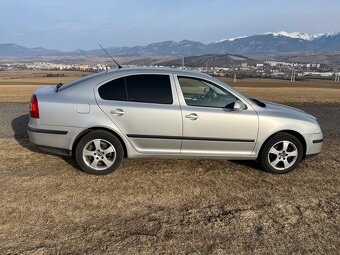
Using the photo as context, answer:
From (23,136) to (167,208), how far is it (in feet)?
16.2

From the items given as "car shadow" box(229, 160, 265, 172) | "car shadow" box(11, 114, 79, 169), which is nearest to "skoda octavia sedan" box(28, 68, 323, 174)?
"car shadow" box(229, 160, 265, 172)

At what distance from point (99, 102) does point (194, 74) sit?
1.54 metres

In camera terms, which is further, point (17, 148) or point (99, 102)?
point (17, 148)

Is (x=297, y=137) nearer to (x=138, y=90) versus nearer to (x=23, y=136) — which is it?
(x=138, y=90)

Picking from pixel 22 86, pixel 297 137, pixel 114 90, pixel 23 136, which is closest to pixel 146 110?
pixel 114 90

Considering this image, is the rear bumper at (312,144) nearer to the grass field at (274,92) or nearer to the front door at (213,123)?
the front door at (213,123)

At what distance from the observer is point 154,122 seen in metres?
5.15

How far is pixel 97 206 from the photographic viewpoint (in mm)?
4223

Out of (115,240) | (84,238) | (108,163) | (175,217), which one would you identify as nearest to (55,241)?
(84,238)

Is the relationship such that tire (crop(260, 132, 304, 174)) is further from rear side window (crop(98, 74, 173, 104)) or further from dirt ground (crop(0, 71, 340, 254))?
rear side window (crop(98, 74, 173, 104))

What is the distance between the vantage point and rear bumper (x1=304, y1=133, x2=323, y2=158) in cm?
553

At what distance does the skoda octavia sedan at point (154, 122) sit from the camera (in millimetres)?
5121

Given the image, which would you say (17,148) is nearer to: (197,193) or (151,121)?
(151,121)

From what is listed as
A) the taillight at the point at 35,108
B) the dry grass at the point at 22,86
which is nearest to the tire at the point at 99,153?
the taillight at the point at 35,108
